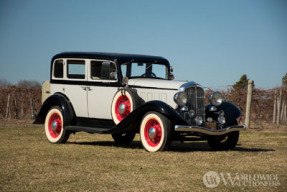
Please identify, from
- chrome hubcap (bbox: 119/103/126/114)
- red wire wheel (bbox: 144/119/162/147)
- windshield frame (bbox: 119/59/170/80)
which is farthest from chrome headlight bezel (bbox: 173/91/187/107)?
windshield frame (bbox: 119/59/170/80)

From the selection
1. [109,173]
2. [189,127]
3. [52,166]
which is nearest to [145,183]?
[109,173]

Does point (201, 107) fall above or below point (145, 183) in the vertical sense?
above

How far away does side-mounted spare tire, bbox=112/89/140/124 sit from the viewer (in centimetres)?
934

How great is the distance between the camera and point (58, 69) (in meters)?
11.2

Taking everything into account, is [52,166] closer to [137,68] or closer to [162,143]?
[162,143]

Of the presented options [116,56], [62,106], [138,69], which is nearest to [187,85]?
[138,69]

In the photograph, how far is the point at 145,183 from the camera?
5.55 meters

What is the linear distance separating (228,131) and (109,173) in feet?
11.7

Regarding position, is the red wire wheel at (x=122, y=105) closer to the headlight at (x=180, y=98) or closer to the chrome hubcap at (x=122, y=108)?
the chrome hubcap at (x=122, y=108)

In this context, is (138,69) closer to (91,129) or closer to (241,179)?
(91,129)

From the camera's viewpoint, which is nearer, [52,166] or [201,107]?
[52,166]

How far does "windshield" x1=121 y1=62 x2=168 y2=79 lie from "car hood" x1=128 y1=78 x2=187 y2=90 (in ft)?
0.97

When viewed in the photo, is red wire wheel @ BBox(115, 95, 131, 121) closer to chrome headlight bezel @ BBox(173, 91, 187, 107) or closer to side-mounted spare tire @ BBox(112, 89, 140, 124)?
side-mounted spare tire @ BBox(112, 89, 140, 124)

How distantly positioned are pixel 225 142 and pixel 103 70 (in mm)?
3167
